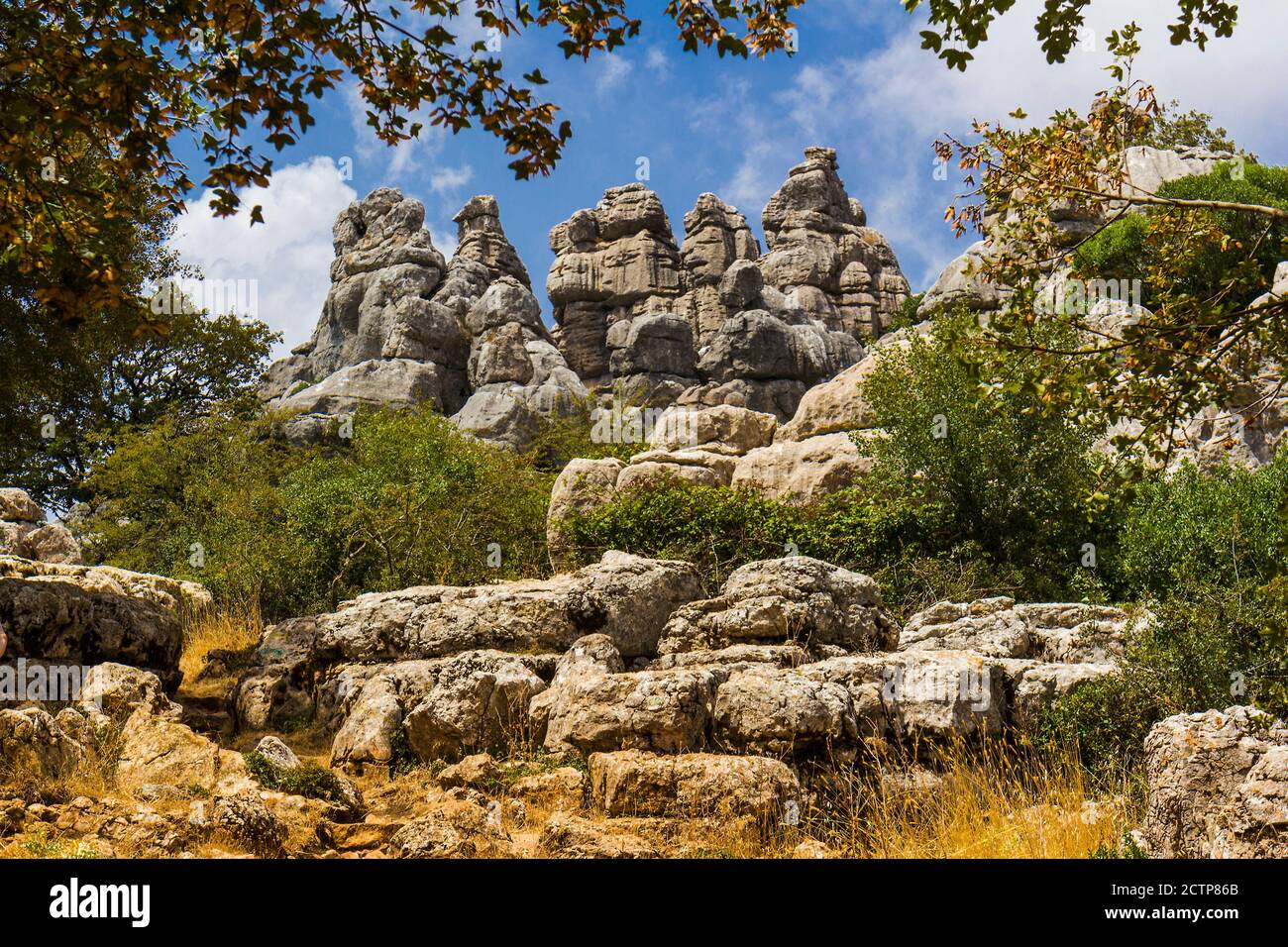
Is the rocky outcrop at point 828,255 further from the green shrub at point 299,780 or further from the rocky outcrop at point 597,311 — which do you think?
the green shrub at point 299,780

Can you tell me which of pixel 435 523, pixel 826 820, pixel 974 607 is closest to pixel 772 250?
pixel 435 523

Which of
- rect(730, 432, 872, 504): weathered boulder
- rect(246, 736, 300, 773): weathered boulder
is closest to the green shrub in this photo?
rect(246, 736, 300, 773): weathered boulder

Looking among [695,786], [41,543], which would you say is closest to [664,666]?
[695,786]

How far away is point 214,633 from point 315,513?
130 inches

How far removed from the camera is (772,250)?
223ft

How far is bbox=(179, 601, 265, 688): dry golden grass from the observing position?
13.8 metres

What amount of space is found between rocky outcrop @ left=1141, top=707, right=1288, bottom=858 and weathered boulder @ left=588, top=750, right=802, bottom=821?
2236 mm

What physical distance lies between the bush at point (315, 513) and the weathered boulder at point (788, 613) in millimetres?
6070

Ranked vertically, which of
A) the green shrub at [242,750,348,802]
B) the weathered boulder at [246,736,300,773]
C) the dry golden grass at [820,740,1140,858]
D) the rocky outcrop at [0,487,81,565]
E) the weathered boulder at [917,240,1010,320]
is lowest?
the dry golden grass at [820,740,1140,858]

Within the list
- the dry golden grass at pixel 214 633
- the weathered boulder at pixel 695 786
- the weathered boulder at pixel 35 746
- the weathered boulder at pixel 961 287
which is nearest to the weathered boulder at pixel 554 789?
the weathered boulder at pixel 695 786

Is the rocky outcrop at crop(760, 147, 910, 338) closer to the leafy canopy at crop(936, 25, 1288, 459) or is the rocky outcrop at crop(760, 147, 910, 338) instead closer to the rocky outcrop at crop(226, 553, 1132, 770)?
the rocky outcrop at crop(226, 553, 1132, 770)

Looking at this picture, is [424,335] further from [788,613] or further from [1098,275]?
[1098,275]

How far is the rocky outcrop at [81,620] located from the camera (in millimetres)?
10320

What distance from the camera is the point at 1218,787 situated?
5.93m
